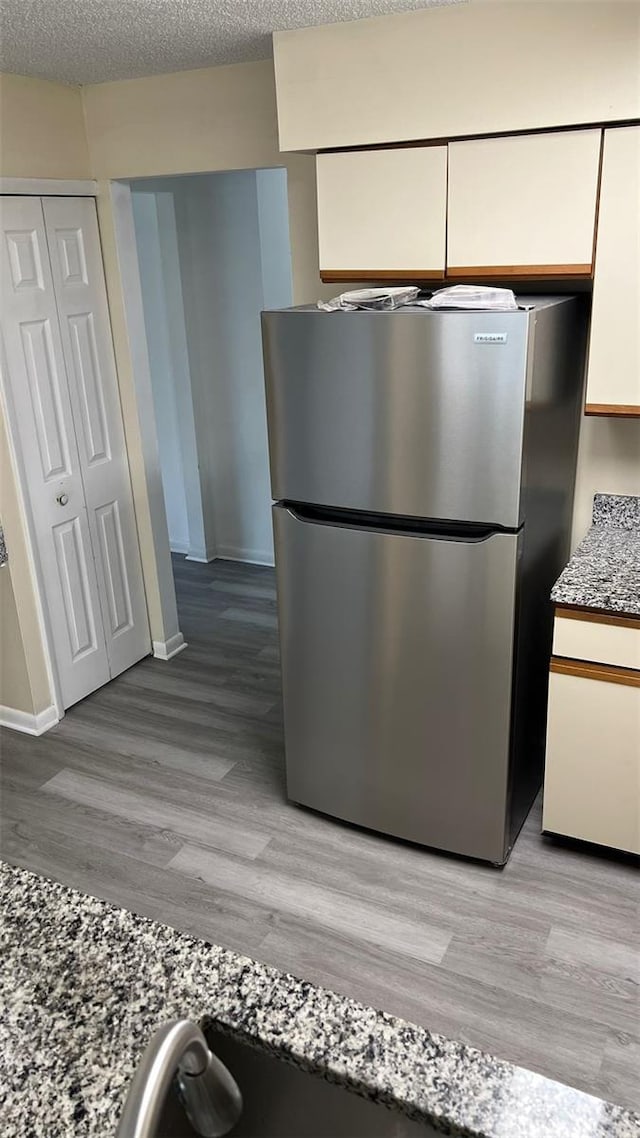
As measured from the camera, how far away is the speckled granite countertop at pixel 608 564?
2209 millimetres

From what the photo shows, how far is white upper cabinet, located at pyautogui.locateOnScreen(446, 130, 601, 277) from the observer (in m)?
2.08

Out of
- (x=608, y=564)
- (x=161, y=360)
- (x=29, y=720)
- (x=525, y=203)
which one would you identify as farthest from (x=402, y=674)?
(x=161, y=360)

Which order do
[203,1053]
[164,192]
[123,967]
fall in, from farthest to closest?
[164,192]
[123,967]
[203,1053]

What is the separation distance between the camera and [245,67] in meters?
2.79

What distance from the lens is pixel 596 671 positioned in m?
2.27

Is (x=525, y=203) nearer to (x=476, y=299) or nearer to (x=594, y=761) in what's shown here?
(x=476, y=299)

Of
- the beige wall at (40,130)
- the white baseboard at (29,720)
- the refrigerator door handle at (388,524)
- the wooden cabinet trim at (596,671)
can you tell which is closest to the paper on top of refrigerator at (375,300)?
the refrigerator door handle at (388,524)

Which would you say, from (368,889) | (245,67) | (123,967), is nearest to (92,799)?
(368,889)

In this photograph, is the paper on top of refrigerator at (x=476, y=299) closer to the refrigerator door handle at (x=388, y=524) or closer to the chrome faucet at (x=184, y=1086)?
the refrigerator door handle at (x=388, y=524)

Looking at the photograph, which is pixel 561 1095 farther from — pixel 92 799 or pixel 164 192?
pixel 164 192

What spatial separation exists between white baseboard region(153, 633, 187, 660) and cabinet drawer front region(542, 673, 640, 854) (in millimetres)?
1970

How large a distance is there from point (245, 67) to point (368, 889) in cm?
261

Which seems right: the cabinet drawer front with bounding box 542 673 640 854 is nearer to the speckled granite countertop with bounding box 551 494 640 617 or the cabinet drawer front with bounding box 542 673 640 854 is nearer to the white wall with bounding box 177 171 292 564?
the speckled granite countertop with bounding box 551 494 640 617

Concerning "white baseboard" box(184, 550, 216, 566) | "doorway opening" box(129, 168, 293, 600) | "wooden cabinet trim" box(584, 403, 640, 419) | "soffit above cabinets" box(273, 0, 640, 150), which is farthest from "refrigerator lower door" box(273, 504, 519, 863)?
"white baseboard" box(184, 550, 216, 566)
